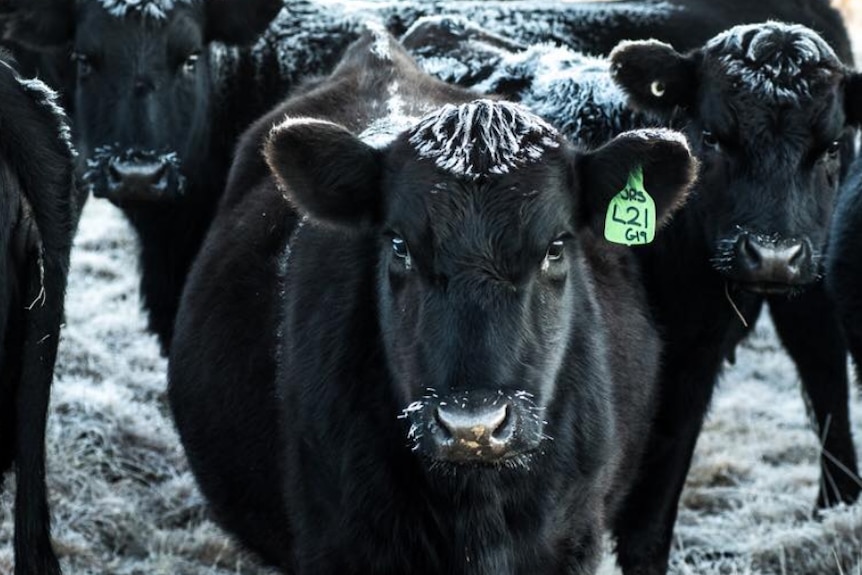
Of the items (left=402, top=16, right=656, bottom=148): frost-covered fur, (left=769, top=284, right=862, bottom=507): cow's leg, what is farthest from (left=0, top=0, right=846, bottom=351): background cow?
(left=769, top=284, right=862, bottom=507): cow's leg

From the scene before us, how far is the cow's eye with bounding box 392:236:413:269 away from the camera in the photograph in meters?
4.18

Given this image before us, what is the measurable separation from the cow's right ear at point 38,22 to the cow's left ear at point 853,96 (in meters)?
3.36

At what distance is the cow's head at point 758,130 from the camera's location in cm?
541

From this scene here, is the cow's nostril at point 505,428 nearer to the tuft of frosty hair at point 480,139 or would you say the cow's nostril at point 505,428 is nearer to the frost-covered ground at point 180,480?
the tuft of frosty hair at point 480,139

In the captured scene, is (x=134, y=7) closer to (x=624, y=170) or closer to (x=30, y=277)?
(x=30, y=277)

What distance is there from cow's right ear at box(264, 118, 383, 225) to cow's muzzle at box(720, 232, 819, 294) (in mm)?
1535

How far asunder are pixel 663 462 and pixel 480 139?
213cm

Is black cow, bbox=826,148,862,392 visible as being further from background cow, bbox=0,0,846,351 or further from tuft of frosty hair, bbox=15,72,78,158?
tuft of frosty hair, bbox=15,72,78,158

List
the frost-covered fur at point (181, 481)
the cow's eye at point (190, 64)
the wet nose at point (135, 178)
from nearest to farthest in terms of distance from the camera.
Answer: the frost-covered fur at point (181, 481), the wet nose at point (135, 178), the cow's eye at point (190, 64)

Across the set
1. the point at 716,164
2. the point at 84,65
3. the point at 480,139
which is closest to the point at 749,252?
the point at 716,164

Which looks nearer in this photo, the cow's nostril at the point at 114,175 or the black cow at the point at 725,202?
the black cow at the point at 725,202

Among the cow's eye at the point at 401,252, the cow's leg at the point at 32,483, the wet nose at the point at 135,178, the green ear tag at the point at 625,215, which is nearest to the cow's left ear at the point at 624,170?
the green ear tag at the point at 625,215

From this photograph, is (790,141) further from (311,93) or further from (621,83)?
(311,93)

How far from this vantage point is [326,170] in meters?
4.28
